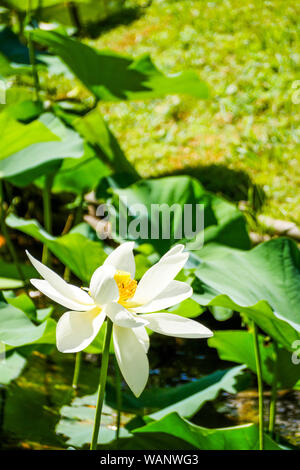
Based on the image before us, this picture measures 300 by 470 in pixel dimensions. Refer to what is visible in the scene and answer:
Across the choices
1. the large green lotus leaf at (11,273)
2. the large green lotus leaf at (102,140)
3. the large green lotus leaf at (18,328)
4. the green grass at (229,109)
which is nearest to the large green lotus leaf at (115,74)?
the large green lotus leaf at (102,140)

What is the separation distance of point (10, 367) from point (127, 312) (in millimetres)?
827

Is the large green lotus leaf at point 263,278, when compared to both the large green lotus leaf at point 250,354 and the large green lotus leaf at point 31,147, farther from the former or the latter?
the large green lotus leaf at point 31,147

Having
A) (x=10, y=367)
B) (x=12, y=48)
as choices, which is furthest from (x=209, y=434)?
(x=12, y=48)

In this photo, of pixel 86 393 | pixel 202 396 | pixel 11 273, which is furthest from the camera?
pixel 11 273

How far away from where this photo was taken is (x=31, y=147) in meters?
1.44

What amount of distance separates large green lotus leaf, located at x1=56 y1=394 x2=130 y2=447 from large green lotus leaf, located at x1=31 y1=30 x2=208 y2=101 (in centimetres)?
81

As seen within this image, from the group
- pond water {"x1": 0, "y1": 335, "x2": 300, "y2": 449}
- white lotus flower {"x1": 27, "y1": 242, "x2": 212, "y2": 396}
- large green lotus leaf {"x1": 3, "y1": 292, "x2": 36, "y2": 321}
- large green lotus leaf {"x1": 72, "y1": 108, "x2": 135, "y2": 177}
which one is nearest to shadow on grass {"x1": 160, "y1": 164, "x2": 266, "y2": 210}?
large green lotus leaf {"x1": 72, "y1": 108, "x2": 135, "y2": 177}

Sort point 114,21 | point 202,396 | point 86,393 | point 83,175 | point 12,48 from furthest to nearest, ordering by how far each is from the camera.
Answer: point 114,21 → point 12,48 → point 83,175 → point 86,393 → point 202,396

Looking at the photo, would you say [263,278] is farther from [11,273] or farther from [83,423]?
[11,273]

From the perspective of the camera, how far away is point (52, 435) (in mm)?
1186

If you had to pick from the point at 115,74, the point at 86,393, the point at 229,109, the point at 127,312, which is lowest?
the point at 229,109

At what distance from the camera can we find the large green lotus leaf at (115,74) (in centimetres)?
153
